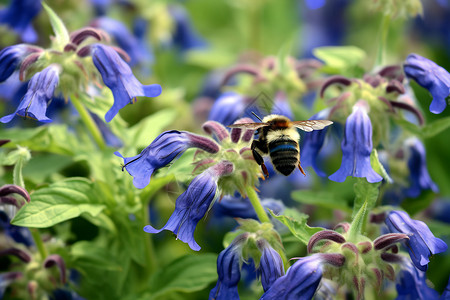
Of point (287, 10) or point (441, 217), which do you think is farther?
point (287, 10)

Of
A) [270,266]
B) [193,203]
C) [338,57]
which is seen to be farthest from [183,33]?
[270,266]

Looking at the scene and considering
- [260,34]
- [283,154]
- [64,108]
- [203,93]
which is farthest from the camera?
[260,34]

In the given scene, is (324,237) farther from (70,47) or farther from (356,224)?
(70,47)

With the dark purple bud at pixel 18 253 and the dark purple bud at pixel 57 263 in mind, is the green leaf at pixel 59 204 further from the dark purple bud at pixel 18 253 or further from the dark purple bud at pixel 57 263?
the dark purple bud at pixel 18 253

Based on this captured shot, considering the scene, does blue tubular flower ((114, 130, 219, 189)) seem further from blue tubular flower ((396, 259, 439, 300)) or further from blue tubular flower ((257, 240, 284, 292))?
blue tubular flower ((396, 259, 439, 300))

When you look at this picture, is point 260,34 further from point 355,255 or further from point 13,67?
point 355,255

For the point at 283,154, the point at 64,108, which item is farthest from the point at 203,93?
A: the point at 283,154

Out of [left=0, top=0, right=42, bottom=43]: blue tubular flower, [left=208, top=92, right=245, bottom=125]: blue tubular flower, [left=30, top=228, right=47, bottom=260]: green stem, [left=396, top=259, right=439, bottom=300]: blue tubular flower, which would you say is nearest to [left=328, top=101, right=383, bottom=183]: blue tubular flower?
[left=396, top=259, right=439, bottom=300]: blue tubular flower
